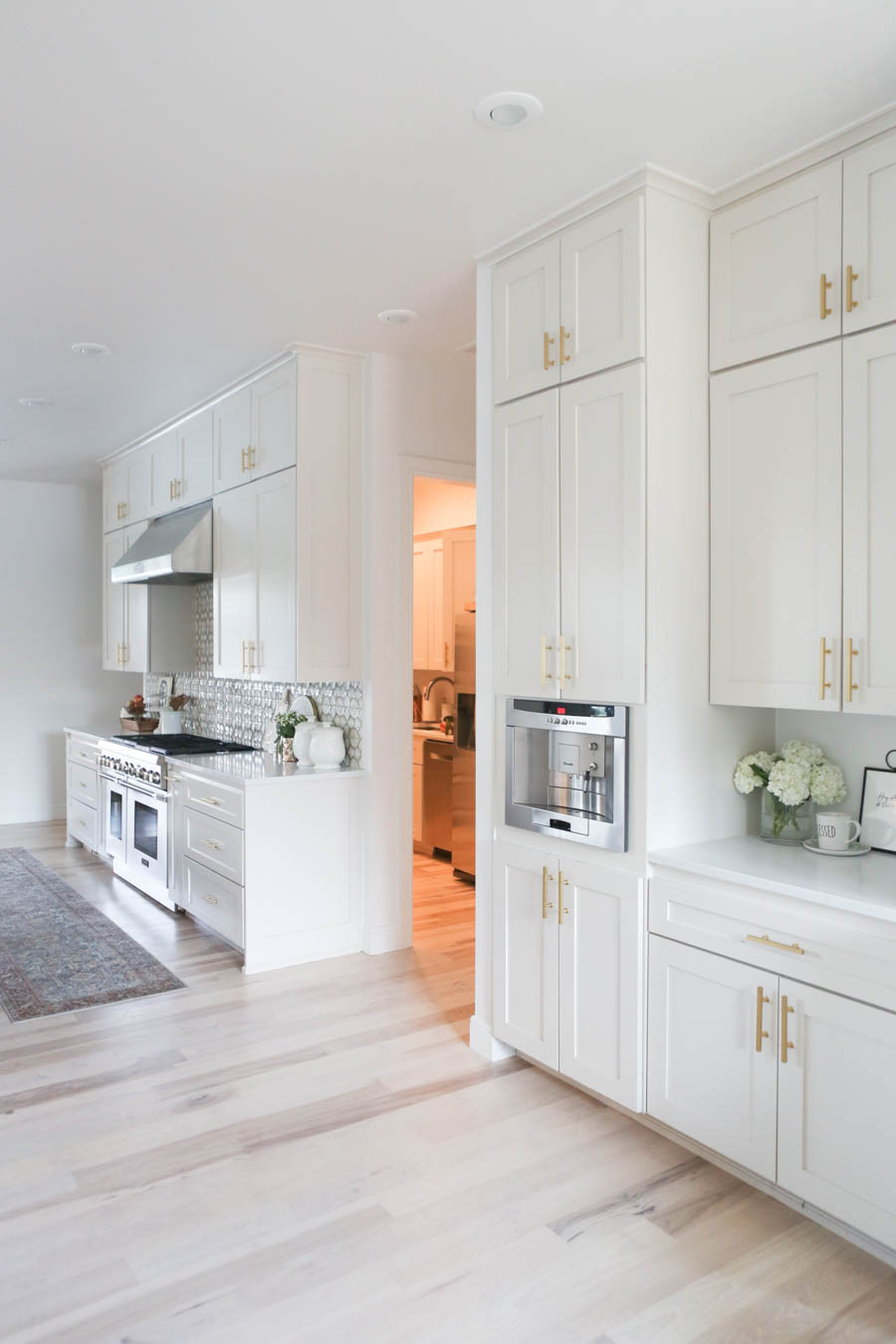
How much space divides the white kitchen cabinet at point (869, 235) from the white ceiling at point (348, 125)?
12cm

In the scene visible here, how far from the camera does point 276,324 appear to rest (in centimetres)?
396

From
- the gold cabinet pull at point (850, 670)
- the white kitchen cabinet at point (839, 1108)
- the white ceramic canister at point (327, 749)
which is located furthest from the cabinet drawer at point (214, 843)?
the gold cabinet pull at point (850, 670)

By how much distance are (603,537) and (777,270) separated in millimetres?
861

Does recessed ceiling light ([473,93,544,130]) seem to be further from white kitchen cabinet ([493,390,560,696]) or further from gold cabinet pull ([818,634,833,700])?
gold cabinet pull ([818,634,833,700])

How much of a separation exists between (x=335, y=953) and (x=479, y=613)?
1.97 metres

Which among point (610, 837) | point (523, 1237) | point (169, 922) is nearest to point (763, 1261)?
point (523, 1237)

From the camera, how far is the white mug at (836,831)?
2.67 metres

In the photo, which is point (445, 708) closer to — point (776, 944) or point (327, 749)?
point (327, 749)

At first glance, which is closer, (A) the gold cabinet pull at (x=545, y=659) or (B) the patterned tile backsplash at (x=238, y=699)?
(A) the gold cabinet pull at (x=545, y=659)

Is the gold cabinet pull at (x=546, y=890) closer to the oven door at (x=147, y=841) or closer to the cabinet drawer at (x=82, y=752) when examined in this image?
the oven door at (x=147, y=841)

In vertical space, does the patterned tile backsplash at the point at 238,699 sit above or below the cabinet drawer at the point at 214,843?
above

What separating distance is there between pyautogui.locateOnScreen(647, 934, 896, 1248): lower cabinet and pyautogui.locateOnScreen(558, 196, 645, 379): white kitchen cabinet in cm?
168

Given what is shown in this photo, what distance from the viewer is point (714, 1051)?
2520 mm

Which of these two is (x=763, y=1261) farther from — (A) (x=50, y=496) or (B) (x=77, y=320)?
(A) (x=50, y=496)
